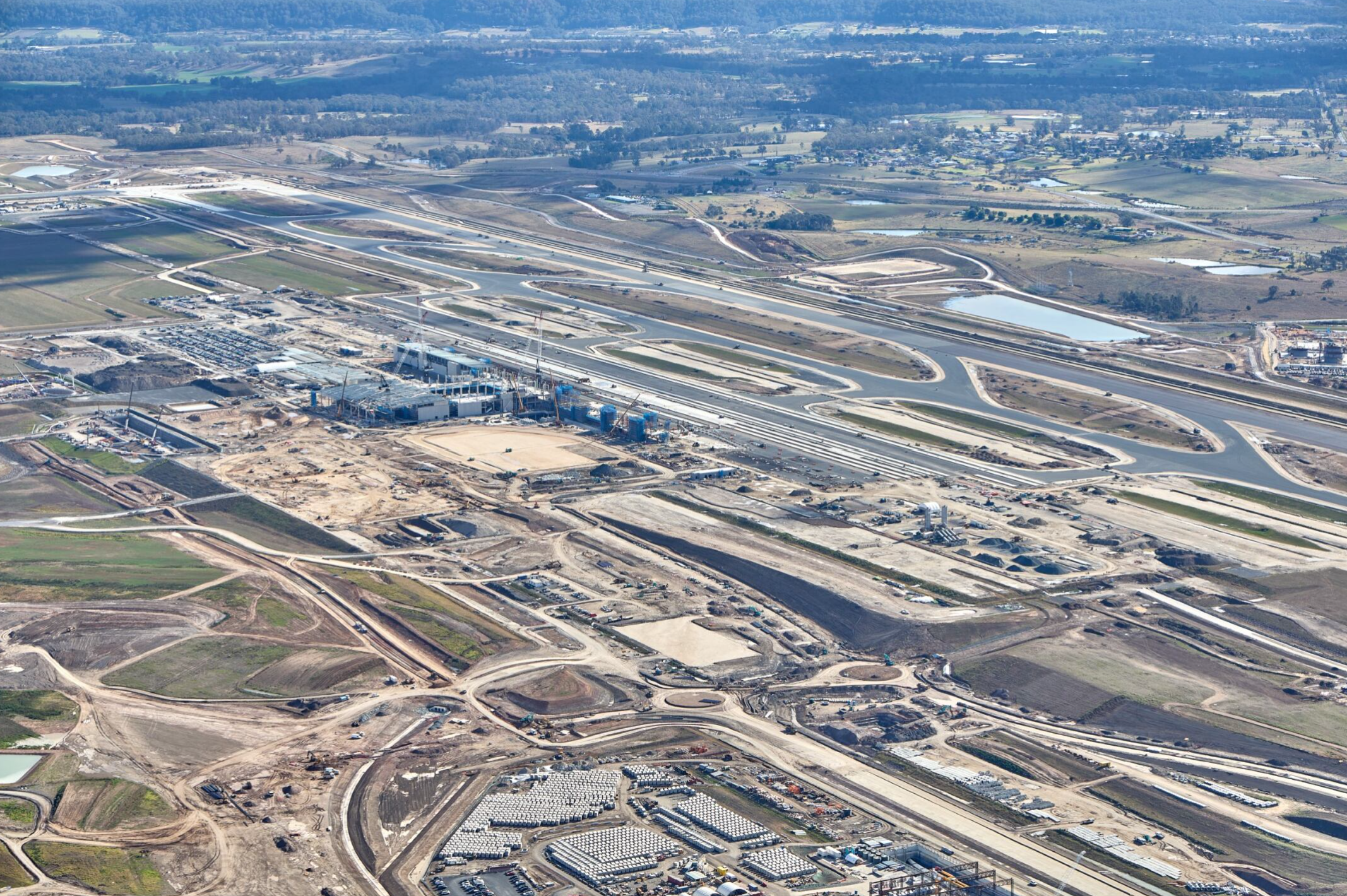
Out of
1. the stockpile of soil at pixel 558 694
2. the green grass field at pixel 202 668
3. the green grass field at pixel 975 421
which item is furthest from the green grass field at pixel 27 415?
the green grass field at pixel 975 421

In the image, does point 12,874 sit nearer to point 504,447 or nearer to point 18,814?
point 18,814

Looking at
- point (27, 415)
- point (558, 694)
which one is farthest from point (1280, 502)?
point (27, 415)

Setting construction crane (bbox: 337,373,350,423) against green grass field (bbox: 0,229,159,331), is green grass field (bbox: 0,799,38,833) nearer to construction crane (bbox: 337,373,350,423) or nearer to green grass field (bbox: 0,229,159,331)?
construction crane (bbox: 337,373,350,423)

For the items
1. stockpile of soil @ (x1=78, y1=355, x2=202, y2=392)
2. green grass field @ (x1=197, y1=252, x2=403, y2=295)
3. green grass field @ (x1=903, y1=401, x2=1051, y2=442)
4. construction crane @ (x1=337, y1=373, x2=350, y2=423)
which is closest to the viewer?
green grass field @ (x1=903, y1=401, x2=1051, y2=442)

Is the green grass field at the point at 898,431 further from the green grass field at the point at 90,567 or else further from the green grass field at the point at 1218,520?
the green grass field at the point at 90,567

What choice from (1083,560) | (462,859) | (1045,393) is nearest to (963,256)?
(1045,393)

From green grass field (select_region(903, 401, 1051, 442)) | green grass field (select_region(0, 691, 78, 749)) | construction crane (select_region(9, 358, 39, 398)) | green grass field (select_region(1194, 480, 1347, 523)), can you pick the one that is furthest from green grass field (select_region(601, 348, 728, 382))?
green grass field (select_region(0, 691, 78, 749))
